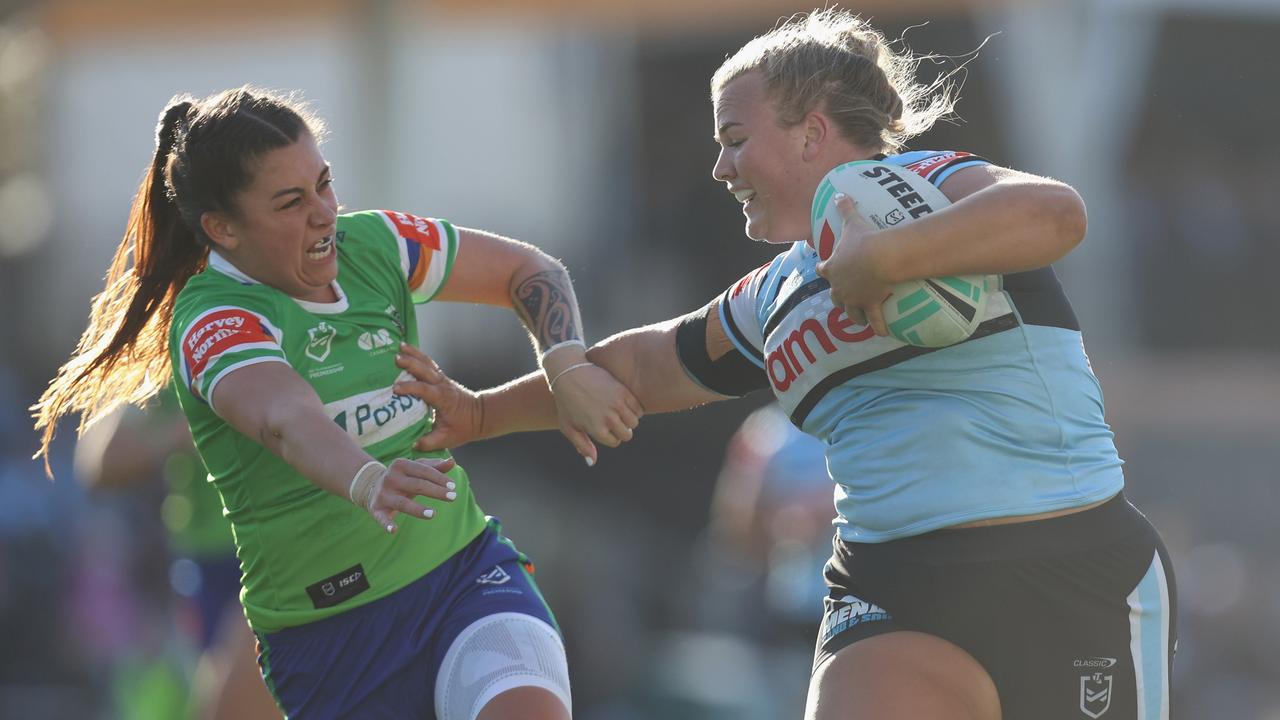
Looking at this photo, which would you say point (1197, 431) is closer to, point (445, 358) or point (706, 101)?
point (706, 101)

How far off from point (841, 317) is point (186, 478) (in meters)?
3.61

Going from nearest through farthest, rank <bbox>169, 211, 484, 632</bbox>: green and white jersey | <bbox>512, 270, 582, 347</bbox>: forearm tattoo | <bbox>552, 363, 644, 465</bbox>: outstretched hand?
<bbox>169, 211, 484, 632</bbox>: green and white jersey
<bbox>552, 363, 644, 465</bbox>: outstretched hand
<bbox>512, 270, 582, 347</bbox>: forearm tattoo

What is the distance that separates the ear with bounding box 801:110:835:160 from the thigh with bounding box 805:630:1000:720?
1.04 metres

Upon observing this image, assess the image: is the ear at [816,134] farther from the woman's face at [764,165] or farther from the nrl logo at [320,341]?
the nrl logo at [320,341]

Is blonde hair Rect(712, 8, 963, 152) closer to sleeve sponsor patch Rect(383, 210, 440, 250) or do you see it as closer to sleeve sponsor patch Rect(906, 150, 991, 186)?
sleeve sponsor patch Rect(906, 150, 991, 186)

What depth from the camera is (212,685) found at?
18.2 feet

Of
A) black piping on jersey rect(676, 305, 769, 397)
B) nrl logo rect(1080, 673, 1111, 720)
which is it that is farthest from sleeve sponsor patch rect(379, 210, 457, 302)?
nrl logo rect(1080, 673, 1111, 720)

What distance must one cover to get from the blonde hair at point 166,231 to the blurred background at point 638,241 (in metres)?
4.41

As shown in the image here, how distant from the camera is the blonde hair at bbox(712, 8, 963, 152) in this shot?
3.35 m

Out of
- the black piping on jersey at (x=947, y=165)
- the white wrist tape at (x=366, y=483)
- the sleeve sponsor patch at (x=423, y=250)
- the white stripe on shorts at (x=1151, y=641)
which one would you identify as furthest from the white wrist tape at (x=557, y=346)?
the white stripe on shorts at (x=1151, y=641)

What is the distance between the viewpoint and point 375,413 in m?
3.55

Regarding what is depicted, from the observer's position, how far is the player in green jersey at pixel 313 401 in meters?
3.38

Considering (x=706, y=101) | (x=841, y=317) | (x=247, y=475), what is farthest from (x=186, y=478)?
(x=706, y=101)

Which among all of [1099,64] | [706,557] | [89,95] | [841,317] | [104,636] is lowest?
[104,636]
